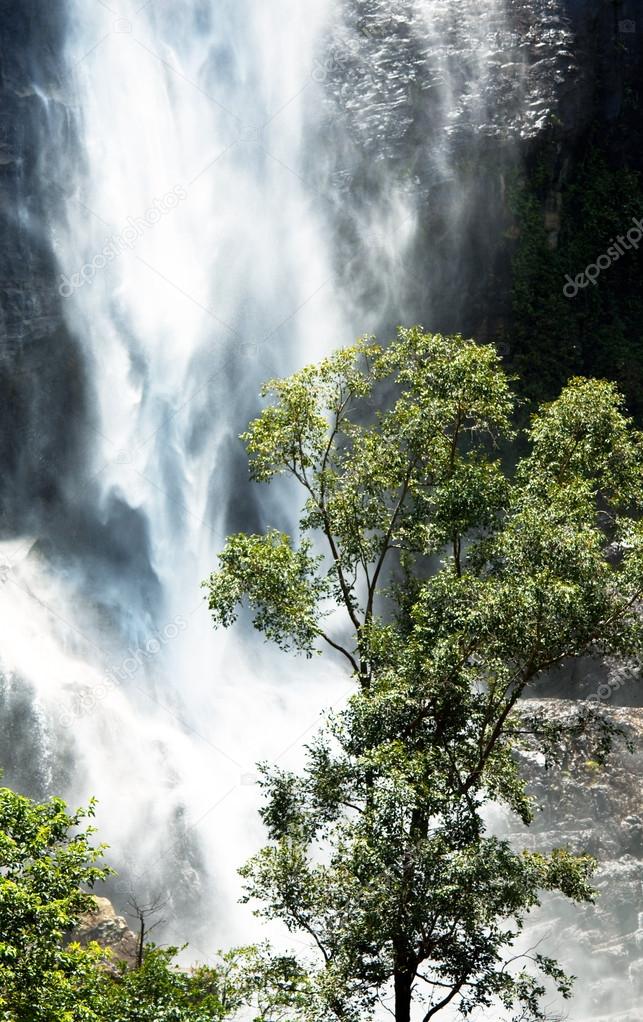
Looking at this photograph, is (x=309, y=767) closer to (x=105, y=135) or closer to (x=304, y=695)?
(x=304, y=695)

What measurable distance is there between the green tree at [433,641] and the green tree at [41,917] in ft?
6.43

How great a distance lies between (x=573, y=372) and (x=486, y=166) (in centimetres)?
539

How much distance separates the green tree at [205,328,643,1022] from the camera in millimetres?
10953

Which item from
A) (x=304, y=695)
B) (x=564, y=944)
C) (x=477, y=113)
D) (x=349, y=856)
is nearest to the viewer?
(x=349, y=856)

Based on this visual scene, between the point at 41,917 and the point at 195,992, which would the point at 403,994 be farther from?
the point at 41,917

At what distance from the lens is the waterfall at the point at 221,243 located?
29266 mm

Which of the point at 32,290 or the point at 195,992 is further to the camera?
the point at 32,290

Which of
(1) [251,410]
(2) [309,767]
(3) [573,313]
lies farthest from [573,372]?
(2) [309,767]

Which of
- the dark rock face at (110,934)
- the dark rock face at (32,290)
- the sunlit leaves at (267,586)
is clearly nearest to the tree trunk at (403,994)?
the sunlit leaves at (267,586)

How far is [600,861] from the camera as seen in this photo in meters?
23.3

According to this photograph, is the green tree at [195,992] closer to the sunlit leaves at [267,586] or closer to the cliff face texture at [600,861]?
the sunlit leaves at [267,586]

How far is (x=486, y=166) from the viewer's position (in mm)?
30656

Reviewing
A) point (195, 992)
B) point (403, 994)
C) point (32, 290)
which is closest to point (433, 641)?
point (403, 994)

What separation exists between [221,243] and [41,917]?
76.6 ft
